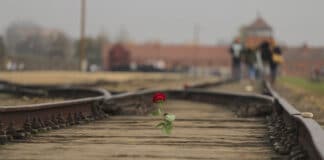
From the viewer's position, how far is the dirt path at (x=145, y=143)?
573 cm

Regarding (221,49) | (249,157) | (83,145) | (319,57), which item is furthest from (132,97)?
(319,57)

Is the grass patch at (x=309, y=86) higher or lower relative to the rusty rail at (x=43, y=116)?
lower

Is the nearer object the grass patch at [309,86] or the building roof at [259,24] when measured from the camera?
the grass patch at [309,86]

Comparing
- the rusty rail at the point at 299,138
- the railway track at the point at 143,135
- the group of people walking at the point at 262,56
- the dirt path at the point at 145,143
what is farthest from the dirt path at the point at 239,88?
the rusty rail at the point at 299,138

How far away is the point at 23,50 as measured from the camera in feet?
561

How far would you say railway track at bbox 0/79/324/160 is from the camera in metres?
5.71

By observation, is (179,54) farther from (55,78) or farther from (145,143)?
(145,143)

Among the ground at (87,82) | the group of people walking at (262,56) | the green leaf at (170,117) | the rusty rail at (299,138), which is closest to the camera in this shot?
the rusty rail at (299,138)

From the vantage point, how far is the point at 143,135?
768cm

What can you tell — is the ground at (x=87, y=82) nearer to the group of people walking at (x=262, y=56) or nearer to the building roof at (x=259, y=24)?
the group of people walking at (x=262, y=56)

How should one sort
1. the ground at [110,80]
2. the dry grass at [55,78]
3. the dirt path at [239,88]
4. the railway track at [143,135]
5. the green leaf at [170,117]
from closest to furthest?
the railway track at [143,135] < the green leaf at [170,117] < the dirt path at [239,88] < the ground at [110,80] < the dry grass at [55,78]

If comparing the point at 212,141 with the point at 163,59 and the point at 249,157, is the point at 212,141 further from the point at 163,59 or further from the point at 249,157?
the point at 163,59

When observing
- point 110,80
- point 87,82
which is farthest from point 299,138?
point 110,80

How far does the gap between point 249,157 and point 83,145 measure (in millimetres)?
1777
